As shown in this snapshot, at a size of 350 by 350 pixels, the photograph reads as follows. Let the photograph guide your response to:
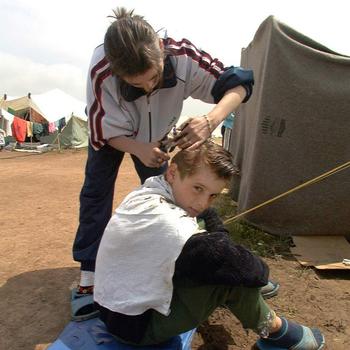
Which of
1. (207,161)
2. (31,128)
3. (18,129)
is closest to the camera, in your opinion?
(207,161)

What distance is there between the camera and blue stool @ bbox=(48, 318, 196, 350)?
4.90 ft

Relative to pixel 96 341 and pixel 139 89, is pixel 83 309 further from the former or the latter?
pixel 139 89

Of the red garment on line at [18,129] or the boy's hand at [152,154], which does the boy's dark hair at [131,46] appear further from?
the red garment on line at [18,129]

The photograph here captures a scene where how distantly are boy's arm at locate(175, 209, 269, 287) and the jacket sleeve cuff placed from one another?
30.8 inches

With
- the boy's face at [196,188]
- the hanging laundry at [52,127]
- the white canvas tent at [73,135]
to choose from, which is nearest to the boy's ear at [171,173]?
the boy's face at [196,188]

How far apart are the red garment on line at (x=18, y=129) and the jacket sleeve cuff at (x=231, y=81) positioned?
14.2 metres

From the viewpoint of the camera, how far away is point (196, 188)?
1478mm

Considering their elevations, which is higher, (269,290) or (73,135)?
(269,290)

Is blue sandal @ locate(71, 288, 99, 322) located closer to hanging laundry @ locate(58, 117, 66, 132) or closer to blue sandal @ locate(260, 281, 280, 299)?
blue sandal @ locate(260, 281, 280, 299)

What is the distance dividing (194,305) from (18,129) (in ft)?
48.4

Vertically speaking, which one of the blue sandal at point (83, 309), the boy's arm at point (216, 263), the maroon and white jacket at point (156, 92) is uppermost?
the maroon and white jacket at point (156, 92)

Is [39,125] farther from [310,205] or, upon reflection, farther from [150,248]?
[150,248]

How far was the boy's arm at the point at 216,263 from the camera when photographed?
51.8 inches

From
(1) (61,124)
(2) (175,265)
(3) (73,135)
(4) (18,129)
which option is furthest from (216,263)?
(1) (61,124)
